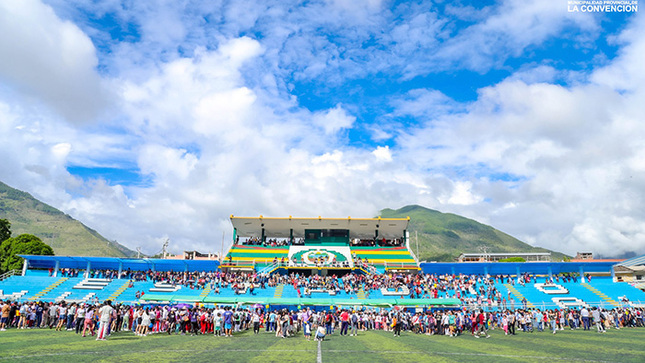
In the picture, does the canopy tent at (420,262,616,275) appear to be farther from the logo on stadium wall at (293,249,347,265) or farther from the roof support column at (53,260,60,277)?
the roof support column at (53,260,60,277)

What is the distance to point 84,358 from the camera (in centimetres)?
1293

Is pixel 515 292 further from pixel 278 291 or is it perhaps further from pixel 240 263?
pixel 240 263

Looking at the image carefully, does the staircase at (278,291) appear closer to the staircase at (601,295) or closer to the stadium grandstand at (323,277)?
the stadium grandstand at (323,277)

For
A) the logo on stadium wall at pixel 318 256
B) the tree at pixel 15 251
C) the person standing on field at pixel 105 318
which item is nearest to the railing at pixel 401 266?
the logo on stadium wall at pixel 318 256

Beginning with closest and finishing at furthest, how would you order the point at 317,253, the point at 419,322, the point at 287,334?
the point at 287,334 → the point at 419,322 → the point at 317,253

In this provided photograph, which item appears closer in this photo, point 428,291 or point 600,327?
point 600,327

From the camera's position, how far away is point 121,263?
53625 millimetres

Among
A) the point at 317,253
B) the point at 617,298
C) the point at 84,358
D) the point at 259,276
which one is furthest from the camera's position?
the point at 317,253

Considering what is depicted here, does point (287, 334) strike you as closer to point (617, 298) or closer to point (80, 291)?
point (80, 291)

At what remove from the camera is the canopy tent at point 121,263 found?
53094 millimetres

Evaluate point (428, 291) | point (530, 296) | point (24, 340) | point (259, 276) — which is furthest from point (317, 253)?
point (24, 340)

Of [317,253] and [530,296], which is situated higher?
[317,253]

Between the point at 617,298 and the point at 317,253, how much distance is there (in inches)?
1468

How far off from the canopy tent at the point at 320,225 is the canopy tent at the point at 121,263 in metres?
9.97
